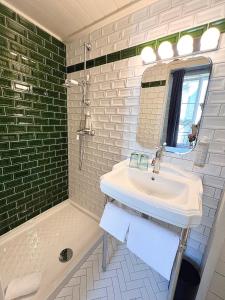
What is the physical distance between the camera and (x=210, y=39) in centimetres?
88

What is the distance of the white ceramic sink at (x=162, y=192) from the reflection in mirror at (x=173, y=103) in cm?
23

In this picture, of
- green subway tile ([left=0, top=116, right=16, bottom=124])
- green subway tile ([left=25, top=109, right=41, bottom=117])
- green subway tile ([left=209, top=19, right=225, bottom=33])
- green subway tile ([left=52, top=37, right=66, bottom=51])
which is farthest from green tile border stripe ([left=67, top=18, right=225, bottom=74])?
green subway tile ([left=0, top=116, right=16, bottom=124])

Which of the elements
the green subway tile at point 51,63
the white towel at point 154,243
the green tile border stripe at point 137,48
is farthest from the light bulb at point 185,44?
the green subway tile at point 51,63

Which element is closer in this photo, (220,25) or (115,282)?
(220,25)

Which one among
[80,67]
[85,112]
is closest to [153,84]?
[85,112]

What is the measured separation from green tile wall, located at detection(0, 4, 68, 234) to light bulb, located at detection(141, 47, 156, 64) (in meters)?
1.03

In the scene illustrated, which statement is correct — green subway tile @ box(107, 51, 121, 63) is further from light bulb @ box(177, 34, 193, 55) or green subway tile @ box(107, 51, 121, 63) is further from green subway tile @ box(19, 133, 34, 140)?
green subway tile @ box(19, 133, 34, 140)

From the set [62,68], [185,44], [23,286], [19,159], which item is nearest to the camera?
[185,44]

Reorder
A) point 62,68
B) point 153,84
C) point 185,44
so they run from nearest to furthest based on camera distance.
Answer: point 185,44 → point 153,84 → point 62,68

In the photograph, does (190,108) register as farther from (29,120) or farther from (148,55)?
(29,120)

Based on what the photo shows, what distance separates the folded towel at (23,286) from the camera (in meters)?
1.02

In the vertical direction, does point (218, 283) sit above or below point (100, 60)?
below

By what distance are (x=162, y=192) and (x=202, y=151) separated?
1.29 ft

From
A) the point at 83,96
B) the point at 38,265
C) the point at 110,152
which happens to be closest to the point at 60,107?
the point at 83,96
